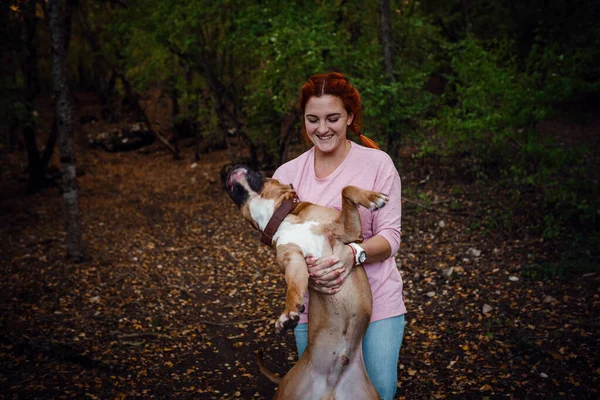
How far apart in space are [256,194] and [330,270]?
2.20 feet

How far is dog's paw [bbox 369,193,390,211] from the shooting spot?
2438 mm

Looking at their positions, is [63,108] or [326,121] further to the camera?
[63,108]

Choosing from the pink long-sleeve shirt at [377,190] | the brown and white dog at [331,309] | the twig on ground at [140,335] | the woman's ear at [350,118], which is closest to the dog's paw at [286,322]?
the brown and white dog at [331,309]

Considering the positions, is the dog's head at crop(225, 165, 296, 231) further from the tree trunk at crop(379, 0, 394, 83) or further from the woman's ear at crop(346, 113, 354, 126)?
the tree trunk at crop(379, 0, 394, 83)

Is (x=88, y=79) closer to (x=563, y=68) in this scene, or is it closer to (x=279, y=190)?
(x=563, y=68)

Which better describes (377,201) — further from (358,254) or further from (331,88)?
(331,88)

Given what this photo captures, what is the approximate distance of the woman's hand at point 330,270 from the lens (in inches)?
96.3

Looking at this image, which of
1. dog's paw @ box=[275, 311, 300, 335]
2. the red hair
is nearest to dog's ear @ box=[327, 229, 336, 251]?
dog's paw @ box=[275, 311, 300, 335]

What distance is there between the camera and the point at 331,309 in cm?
259

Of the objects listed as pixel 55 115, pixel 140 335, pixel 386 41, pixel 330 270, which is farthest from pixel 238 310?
pixel 55 115

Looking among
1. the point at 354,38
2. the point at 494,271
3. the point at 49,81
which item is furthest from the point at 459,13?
the point at 49,81

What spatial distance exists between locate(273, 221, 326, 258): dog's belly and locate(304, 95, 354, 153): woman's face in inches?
18.5

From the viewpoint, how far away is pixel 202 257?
27.5 feet

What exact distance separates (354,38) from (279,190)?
960 centimetres
